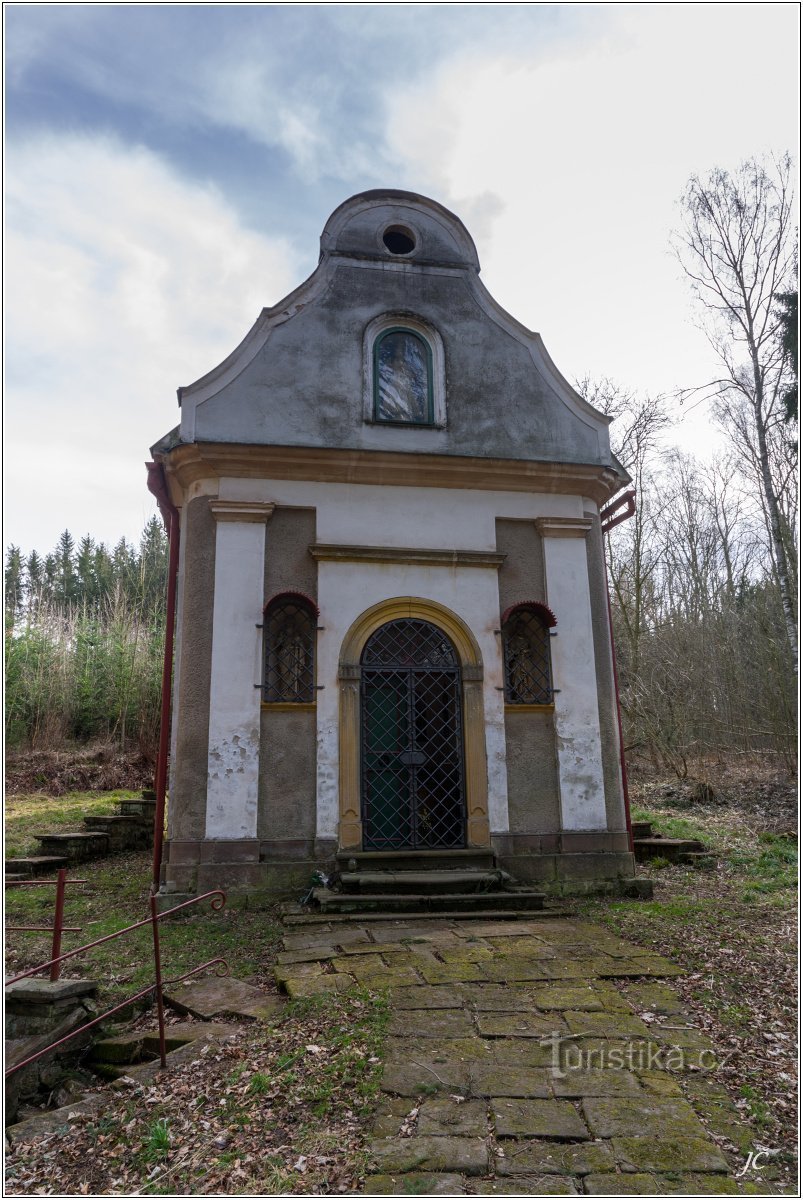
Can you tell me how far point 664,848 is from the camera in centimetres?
1131

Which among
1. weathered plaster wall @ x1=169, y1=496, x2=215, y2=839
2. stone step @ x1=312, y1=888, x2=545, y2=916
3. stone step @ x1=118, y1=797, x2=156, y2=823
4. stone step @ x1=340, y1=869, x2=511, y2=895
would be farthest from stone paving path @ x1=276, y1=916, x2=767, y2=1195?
stone step @ x1=118, y1=797, x2=156, y2=823

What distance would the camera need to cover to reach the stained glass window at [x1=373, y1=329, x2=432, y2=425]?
32.4ft

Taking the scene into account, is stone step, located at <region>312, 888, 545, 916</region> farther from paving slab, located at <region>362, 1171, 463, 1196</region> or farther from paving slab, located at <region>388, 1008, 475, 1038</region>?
paving slab, located at <region>362, 1171, 463, 1196</region>

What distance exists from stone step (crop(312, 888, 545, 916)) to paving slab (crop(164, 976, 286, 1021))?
6.23 ft

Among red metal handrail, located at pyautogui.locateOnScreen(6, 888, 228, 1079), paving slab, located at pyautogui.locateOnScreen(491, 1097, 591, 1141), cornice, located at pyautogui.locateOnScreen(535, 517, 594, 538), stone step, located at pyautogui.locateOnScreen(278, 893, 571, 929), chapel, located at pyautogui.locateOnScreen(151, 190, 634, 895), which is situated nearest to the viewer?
paving slab, located at pyautogui.locateOnScreen(491, 1097, 591, 1141)

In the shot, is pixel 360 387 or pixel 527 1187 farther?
pixel 360 387

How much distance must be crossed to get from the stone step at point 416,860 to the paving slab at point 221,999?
98.8 inches

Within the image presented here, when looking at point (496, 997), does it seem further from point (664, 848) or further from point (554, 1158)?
point (664, 848)

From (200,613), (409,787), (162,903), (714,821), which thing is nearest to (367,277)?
(200,613)

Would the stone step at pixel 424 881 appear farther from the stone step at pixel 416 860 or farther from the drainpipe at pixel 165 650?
the drainpipe at pixel 165 650

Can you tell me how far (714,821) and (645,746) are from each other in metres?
5.80

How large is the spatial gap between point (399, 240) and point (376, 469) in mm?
3565

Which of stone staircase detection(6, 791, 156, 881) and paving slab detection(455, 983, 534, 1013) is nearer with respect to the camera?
paving slab detection(455, 983, 534, 1013)

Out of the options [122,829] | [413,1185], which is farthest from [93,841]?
[413,1185]
